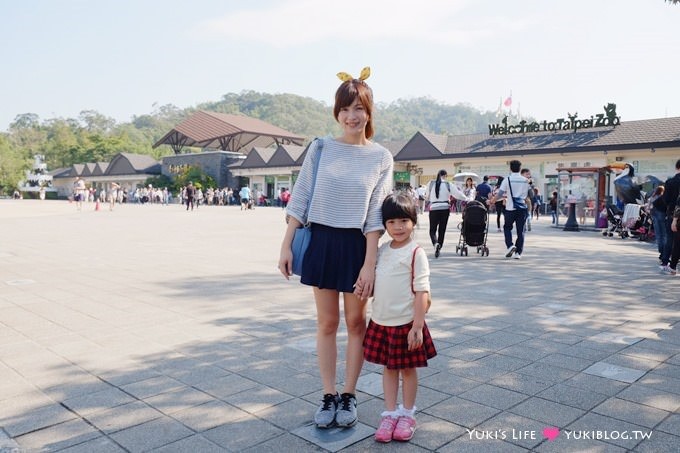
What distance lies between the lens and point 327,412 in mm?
2783

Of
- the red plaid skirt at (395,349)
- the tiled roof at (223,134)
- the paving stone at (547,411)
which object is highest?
the tiled roof at (223,134)

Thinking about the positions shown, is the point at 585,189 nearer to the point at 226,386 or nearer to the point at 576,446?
the point at 576,446

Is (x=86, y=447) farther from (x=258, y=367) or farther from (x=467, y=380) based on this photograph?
(x=467, y=380)

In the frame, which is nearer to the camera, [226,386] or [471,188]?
[226,386]

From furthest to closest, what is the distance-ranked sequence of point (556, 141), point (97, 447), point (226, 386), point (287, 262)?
1. point (556, 141)
2. point (226, 386)
3. point (287, 262)
4. point (97, 447)

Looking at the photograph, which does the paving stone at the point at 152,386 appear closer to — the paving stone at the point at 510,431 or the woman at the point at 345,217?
the woman at the point at 345,217

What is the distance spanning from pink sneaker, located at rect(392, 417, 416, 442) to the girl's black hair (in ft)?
3.26

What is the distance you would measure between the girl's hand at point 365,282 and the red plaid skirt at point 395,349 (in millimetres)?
217

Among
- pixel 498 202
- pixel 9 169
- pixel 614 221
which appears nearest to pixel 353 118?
pixel 498 202

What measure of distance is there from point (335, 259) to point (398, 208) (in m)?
0.41

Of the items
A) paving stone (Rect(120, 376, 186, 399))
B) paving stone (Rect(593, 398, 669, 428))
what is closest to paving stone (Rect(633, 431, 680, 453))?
paving stone (Rect(593, 398, 669, 428))

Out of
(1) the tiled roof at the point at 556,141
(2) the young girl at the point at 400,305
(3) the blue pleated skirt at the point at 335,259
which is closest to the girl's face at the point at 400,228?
(2) the young girl at the point at 400,305

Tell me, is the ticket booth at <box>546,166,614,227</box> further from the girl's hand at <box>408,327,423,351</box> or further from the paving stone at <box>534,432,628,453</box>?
the girl's hand at <box>408,327,423,351</box>

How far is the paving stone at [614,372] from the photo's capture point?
3.54 m
